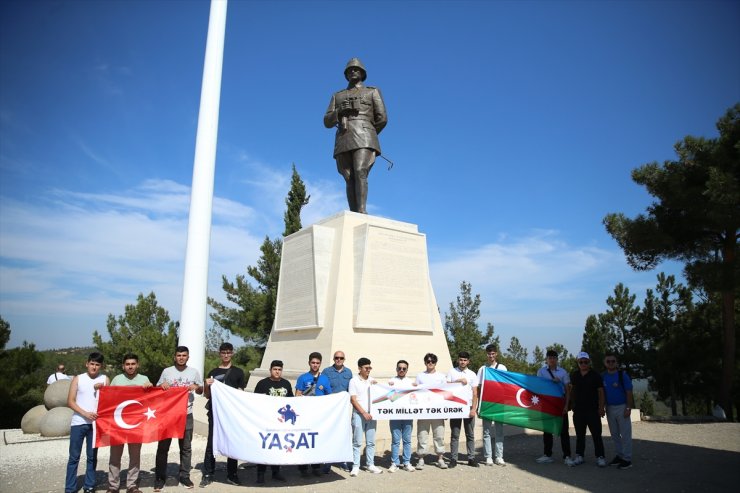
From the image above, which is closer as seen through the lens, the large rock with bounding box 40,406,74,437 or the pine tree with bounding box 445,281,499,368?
the large rock with bounding box 40,406,74,437

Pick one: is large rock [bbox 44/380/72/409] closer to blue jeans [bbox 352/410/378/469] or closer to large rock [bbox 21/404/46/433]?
large rock [bbox 21/404/46/433]

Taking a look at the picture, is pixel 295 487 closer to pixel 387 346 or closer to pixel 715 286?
pixel 387 346

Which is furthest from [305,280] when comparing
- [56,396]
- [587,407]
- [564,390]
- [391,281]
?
[56,396]

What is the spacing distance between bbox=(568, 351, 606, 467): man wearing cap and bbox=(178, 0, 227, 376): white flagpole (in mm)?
9039

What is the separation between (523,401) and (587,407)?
34.7 inches

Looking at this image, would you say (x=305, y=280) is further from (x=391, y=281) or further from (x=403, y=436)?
(x=403, y=436)

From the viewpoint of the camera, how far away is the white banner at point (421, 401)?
645cm

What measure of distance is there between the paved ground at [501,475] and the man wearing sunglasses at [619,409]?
24 centimetres

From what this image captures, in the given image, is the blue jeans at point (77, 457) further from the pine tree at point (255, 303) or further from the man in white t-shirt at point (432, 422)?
the pine tree at point (255, 303)

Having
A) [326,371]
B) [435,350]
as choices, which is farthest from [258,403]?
[435,350]

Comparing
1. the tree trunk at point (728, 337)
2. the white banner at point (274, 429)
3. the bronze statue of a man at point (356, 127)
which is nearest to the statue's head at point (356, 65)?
the bronze statue of a man at point (356, 127)

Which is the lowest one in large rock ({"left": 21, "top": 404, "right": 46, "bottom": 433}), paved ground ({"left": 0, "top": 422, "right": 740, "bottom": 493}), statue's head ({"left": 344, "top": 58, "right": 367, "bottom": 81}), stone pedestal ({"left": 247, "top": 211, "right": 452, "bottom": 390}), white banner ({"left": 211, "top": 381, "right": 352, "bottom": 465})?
large rock ({"left": 21, "top": 404, "right": 46, "bottom": 433})

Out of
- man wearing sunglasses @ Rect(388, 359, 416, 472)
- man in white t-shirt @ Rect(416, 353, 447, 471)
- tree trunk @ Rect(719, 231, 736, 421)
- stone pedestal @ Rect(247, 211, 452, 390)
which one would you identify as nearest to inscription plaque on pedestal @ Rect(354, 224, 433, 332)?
stone pedestal @ Rect(247, 211, 452, 390)

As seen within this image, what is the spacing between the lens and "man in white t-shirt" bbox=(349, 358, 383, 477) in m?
6.28
